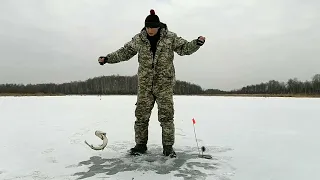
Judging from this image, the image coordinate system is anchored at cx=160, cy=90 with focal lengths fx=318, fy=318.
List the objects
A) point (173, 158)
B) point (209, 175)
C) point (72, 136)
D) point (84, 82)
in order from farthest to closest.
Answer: point (84, 82) < point (72, 136) < point (173, 158) < point (209, 175)

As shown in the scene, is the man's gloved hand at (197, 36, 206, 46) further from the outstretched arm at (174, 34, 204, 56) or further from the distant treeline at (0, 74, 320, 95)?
the distant treeline at (0, 74, 320, 95)

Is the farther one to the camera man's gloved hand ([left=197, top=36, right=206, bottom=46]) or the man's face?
the man's face

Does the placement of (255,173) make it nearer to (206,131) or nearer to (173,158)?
(173,158)

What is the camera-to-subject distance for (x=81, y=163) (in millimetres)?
3787

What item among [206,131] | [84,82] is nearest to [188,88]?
[84,82]

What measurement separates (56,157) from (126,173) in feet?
4.07

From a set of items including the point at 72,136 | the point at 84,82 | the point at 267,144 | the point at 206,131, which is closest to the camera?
the point at 267,144

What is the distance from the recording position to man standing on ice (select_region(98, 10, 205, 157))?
170 inches

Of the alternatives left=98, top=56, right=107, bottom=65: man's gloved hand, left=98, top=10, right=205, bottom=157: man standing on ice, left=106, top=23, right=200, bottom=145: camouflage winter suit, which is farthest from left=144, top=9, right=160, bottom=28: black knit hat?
left=98, top=56, right=107, bottom=65: man's gloved hand

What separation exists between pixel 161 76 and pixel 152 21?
2.47 feet

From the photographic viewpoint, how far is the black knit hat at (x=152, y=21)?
4285 mm

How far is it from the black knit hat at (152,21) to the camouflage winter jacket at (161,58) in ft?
0.40

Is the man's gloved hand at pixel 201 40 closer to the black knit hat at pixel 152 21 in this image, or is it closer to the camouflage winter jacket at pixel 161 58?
the camouflage winter jacket at pixel 161 58

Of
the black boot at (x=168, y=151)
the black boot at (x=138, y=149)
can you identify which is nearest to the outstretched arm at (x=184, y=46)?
the black boot at (x=168, y=151)
